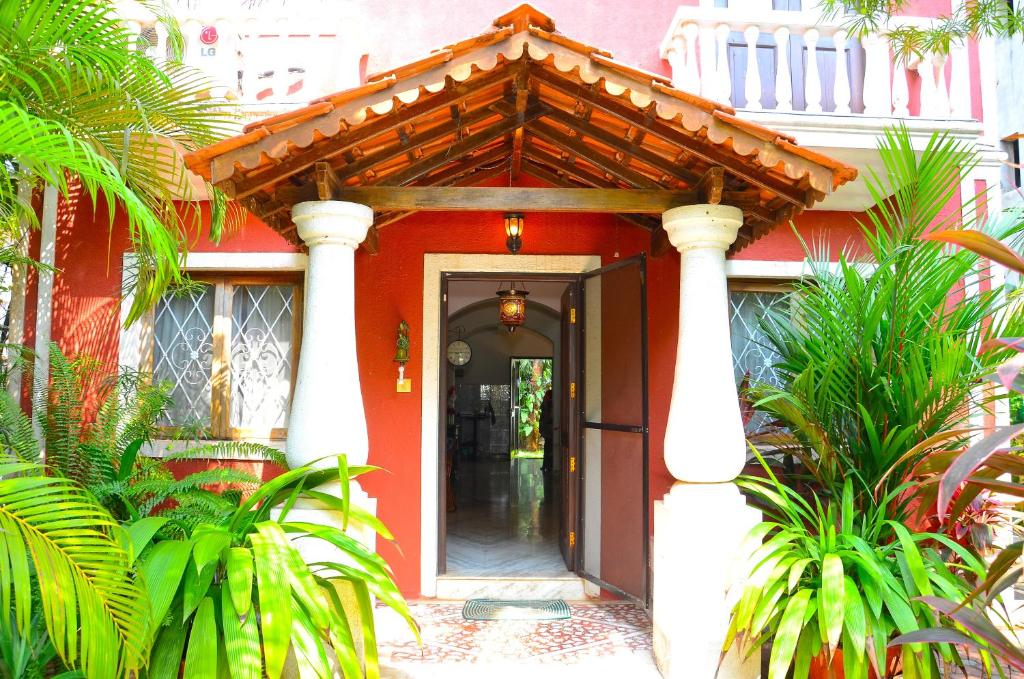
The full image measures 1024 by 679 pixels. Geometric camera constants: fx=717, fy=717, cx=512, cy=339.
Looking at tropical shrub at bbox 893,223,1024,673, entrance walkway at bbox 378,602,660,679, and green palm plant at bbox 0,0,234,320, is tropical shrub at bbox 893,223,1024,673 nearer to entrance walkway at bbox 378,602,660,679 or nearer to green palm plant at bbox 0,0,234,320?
entrance walkway at bbox 378,602,660,679

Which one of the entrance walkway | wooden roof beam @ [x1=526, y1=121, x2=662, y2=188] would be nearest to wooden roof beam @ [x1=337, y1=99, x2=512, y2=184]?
wooden roof beam @ [x1=526, y1=121, x2=662, y2=188]

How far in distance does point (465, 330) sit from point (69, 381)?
9.28 metres

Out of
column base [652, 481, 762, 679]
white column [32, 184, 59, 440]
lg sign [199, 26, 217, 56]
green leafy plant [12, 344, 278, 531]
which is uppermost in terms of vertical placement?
→ lg sign [199, 26, 217, 56]

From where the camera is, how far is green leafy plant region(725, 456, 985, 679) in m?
2.75

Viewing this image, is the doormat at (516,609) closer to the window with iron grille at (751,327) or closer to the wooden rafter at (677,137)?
the window with iron grille at (751,327)

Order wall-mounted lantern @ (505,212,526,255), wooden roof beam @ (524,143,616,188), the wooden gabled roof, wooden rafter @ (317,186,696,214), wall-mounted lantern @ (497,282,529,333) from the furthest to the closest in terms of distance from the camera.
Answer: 1. wall-mounted lantern @ (497,282,529,333)
2. wall-mounted lantern @ (505,212,526,255)
3. wooden roof beam @ (524,143,616,188)
4. wooden rafter @ (317,186,696,214)
5. the wooden gabled roof

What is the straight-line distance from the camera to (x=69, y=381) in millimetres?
4133

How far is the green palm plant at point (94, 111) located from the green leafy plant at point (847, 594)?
8.91 feet

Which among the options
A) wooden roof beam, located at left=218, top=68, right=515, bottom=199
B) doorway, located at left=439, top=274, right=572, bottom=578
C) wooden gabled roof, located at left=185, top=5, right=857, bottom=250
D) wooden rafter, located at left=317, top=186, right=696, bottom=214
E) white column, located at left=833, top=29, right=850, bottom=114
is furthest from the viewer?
doorway, located at left=439, top=274, right=572, bottom=578

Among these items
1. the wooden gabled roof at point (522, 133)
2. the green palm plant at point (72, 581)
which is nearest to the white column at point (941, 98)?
the wooden gabled roof at point (522, 133)

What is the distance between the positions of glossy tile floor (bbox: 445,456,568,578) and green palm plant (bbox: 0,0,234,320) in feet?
11.2

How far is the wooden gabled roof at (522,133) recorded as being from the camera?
3.08 m

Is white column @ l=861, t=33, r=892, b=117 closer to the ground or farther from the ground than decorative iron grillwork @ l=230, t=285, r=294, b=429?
farther from the ground

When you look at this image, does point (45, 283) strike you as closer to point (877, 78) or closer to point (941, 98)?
point (877, 78)
